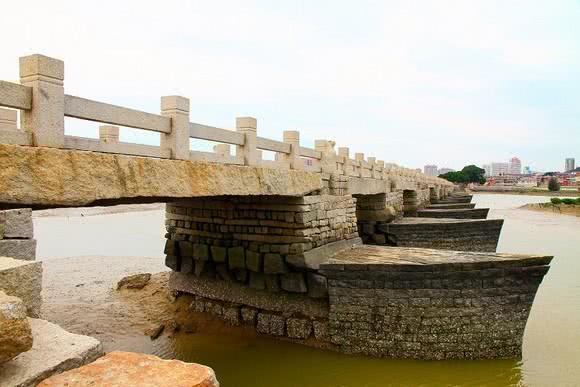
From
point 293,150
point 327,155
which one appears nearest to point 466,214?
point 327,155

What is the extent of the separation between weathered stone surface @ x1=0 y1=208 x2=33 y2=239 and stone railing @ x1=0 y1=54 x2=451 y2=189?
617mm

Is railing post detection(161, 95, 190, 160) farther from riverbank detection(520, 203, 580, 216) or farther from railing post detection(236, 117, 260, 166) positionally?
riverbank detection(520, 203, 580, 216)

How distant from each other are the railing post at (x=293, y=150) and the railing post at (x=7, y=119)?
4724 mm

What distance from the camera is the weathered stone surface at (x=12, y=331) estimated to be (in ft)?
7.08

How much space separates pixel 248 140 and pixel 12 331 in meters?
4.83

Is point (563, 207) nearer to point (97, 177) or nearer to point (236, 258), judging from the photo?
point (236, 258)

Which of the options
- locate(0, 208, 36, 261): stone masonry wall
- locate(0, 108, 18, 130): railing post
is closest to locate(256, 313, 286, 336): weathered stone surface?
locate(0, 208, 36, 261): stone masonry wall

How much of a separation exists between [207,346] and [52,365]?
609 cm

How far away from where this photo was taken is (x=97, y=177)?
4.38m

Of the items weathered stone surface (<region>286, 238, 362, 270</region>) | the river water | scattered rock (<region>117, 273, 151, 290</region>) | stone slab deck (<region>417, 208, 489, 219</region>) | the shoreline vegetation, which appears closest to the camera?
the river water

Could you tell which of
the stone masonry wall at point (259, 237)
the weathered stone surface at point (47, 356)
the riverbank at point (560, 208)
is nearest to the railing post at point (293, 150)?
the stone masonry wall at point (259, 237)

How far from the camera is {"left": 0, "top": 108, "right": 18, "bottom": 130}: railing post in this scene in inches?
168

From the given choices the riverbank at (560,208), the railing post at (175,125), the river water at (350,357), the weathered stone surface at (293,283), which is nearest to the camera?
the railing post at (175,125)

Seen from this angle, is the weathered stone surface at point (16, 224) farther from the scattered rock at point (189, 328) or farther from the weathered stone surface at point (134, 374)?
the scattered rock at point (189, 328)
